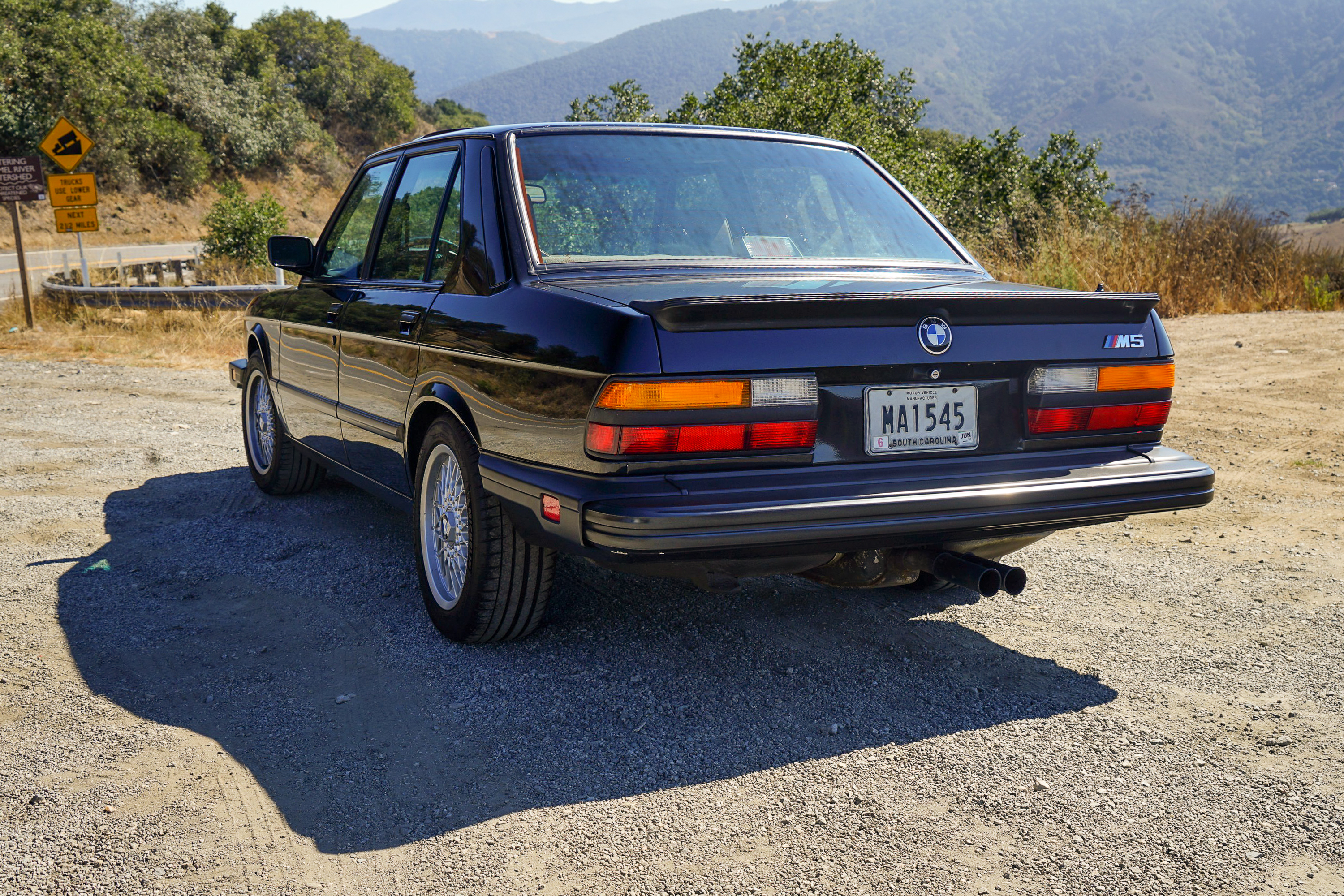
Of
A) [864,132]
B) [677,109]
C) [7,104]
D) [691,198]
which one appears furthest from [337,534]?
[7,104]

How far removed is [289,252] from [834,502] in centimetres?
316

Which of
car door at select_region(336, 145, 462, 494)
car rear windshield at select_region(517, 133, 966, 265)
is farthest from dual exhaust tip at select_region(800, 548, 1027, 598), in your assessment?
car door at select_region(336, 145, 462, 494)

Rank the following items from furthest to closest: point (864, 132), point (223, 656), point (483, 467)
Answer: point (864, 132) < point (223, 656) < point (483, 467)

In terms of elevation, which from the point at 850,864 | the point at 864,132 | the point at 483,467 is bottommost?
the point at 850,864

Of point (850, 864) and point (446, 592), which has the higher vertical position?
point (446, 592)

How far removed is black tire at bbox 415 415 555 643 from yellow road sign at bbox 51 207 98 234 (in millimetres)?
13690

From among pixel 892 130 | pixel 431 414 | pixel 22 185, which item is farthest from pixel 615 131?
pixel 892 130

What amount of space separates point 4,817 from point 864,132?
14349 mm

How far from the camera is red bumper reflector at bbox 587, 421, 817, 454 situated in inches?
103

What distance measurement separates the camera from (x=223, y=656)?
3.51 m

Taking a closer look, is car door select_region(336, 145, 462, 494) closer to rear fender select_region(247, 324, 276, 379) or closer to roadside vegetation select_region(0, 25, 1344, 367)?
rear fender select_region(247, 324, 276, 379)

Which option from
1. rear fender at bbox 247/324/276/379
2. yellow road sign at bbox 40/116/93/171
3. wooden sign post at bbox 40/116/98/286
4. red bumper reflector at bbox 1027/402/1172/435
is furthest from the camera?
wooden sign post at bbox 40/116/98/286

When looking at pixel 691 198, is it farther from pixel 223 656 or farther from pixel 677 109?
pixel 677 109

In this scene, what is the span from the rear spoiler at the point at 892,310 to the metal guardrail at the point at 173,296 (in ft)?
37.0
